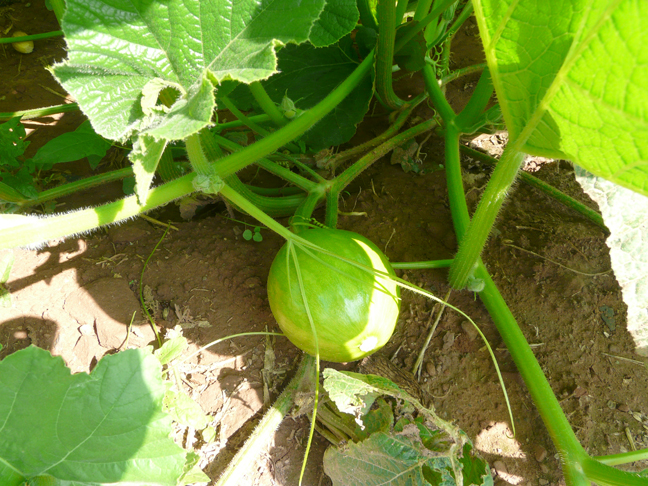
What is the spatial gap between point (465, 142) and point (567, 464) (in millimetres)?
1287

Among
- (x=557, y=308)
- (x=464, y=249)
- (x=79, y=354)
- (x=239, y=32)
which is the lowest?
(x=79, y=354)

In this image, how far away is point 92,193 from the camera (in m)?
1.73

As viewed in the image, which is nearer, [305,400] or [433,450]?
[433,450]

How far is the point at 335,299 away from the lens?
3.96 feet

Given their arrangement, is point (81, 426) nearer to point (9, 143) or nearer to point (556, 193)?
point (9, 143)

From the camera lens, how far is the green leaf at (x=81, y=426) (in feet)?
2.89

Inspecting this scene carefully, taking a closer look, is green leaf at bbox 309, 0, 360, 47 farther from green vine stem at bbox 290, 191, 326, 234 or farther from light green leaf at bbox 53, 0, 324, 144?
green vine stem at bbox 290, 191, 326, 234

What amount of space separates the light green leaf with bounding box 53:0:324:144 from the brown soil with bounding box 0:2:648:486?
30.1 inches

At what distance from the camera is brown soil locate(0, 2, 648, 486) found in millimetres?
1377

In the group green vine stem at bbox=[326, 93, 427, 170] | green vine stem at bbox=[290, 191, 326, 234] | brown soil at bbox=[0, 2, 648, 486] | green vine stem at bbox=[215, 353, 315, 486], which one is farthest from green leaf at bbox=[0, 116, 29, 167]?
green vine stem at bbox=[215, 353, 315, 486]

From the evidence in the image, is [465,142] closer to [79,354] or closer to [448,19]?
[448,19]

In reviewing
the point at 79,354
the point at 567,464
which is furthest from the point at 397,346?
the point at 79,354

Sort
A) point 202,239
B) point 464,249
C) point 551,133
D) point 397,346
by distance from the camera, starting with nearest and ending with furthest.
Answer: point 551,133
point 464,249
point 397,346
point 202,239

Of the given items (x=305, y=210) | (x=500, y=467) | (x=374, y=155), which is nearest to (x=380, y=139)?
(x=374, y=155)
